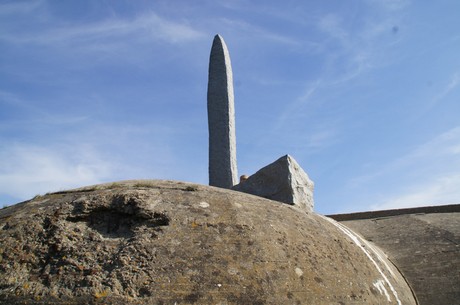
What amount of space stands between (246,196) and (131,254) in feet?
5.89

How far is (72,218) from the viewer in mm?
4430

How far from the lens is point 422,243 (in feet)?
22.0

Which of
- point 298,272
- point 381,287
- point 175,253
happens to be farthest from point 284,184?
point 175,253

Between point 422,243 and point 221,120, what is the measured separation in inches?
322

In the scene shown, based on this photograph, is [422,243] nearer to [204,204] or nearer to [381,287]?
[381,287]

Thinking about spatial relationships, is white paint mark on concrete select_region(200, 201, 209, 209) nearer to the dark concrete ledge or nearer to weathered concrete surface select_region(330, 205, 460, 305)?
weathered concrete surface select_region(330, 205, 460, 305)

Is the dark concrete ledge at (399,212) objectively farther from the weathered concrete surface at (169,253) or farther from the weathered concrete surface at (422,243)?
the weathered concrete surface at (169,253)

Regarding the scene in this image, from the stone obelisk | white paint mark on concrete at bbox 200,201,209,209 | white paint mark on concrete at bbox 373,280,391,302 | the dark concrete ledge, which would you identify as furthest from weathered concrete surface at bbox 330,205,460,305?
the stone obelisk

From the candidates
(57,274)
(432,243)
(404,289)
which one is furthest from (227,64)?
(57,274)

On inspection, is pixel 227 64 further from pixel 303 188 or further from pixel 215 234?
pixel 215 234

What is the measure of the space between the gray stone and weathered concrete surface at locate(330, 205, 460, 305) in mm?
1358

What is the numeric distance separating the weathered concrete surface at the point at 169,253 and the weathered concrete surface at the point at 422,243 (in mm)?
621

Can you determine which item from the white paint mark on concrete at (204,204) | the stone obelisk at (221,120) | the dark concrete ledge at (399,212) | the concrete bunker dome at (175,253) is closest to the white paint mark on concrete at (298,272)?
the concrete bunker dome at (175,253)

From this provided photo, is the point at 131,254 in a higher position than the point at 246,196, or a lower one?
lower
